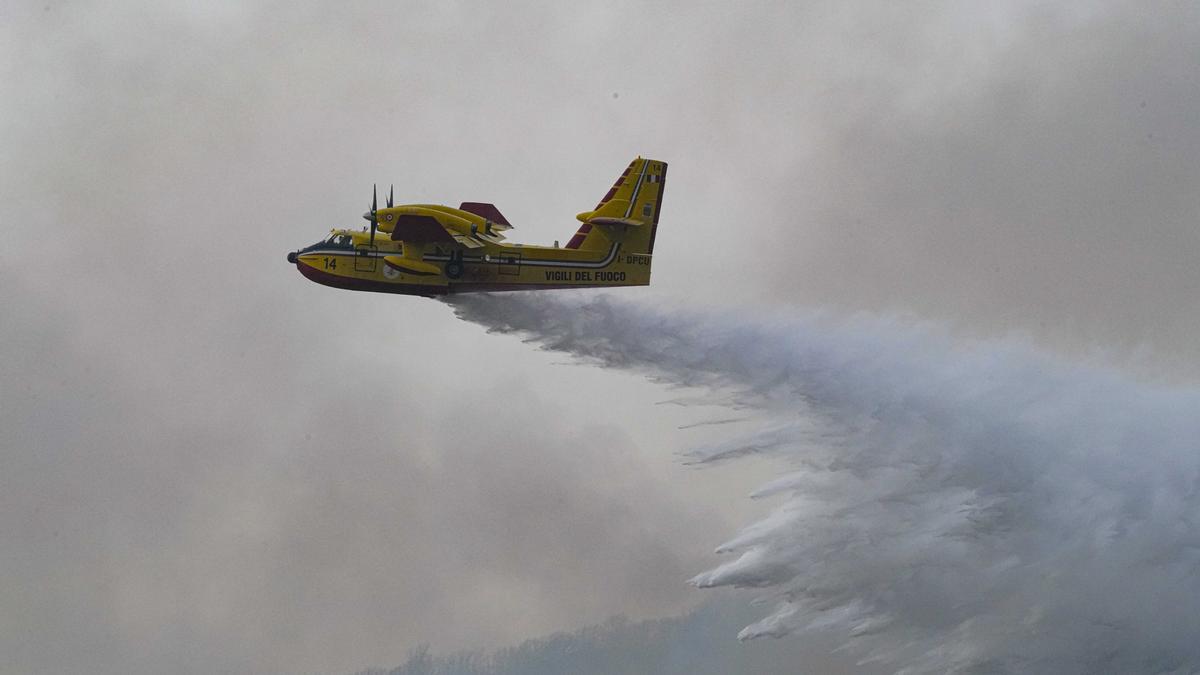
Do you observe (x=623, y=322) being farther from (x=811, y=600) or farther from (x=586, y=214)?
(x=811, y=600)

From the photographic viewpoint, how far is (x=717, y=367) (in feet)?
216

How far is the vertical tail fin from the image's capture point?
65750 mm

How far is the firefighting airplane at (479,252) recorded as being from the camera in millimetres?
64688

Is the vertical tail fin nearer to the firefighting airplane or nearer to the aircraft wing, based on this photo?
the firefighting airplane

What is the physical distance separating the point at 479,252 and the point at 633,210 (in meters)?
5.02

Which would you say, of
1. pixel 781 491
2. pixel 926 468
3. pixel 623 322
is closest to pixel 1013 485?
pixel 926 468

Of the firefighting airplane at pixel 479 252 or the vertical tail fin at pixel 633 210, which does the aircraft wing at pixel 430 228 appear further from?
the vertical tail fin at pixel 633 210

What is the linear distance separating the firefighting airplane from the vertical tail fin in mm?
31

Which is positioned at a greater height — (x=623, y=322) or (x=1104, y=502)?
(x=623, y=322)

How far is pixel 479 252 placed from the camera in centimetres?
6500

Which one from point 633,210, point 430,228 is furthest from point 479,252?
point 633,210

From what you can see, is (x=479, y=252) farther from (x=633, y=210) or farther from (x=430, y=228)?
(x=633, y=210)

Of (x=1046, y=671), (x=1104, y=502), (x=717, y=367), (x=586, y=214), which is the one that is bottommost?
(x=1046, y=671)

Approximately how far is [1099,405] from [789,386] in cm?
983
